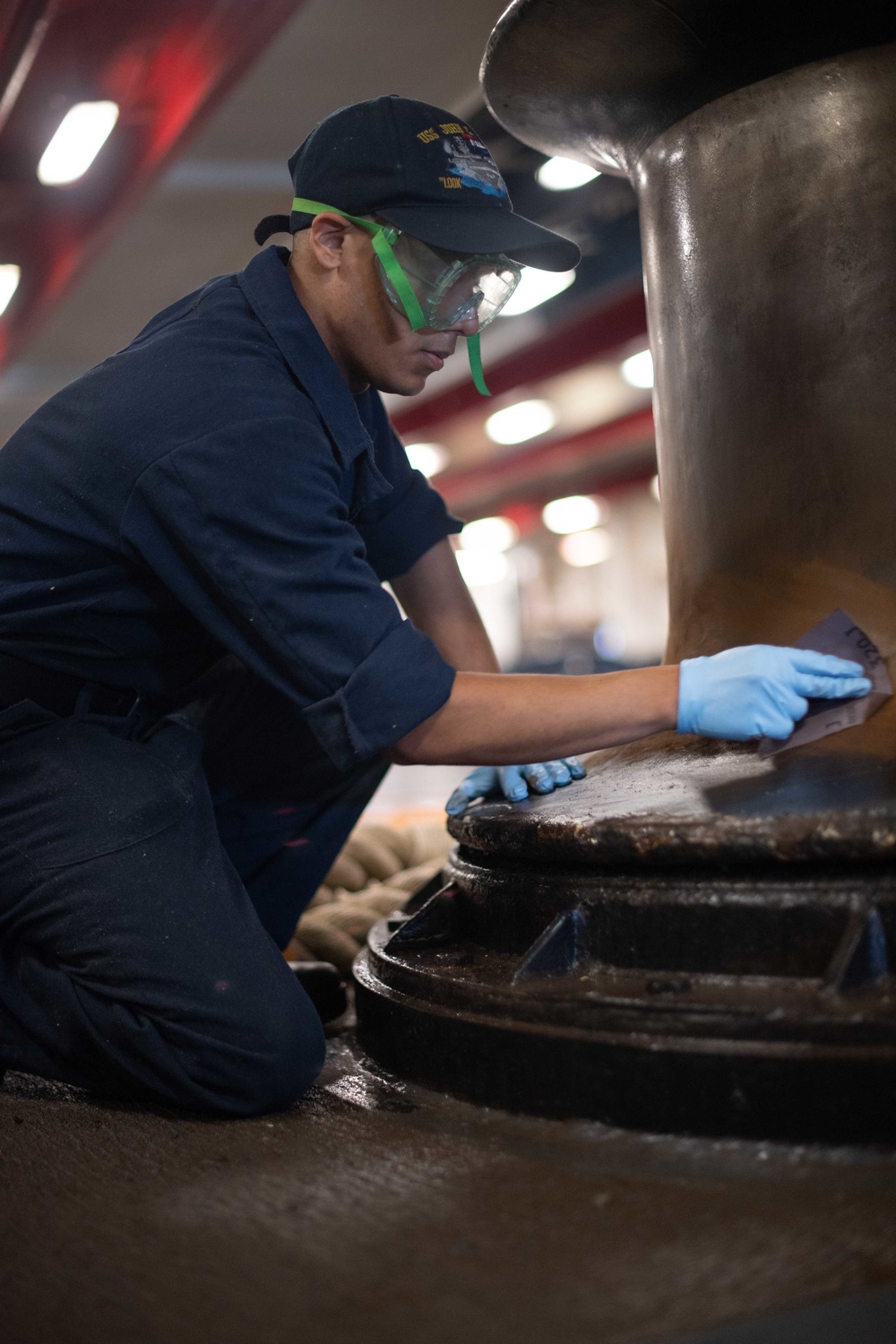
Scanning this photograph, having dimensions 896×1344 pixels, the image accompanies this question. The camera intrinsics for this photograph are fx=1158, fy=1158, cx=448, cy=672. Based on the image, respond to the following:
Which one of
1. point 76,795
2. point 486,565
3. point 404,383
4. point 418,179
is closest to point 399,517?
point 404,383

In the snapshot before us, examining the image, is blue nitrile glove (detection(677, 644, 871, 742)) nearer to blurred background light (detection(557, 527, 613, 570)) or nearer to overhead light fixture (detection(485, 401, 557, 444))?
overhead light fixture (detection(485, 401, 557, 444))

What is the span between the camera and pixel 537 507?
13492 millimetres

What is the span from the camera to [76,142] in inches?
153

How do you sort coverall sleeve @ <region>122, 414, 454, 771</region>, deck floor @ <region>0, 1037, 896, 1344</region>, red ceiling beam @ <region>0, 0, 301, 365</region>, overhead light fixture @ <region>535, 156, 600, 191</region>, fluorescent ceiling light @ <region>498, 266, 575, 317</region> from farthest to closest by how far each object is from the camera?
fluorescent ceiling light @ <region>498, 266, 575, 317</region>
overhead light fixture @ <region>535, 156, 600, 191</region>
red ceiling beam @ <region>0, 0, 301, 365</region>
coverall sleeve @ <region>122, 414, 454, 771</region>
deck floor @ <region>0, 1037, 896, 1344</region>

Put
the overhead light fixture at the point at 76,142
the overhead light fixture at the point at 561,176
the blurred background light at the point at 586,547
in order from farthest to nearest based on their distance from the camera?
1. the blurred background light at the point at 586,547
2. the overhead light fixture at the point at 561,176
3. the overhead light fixture at the point at 76,142

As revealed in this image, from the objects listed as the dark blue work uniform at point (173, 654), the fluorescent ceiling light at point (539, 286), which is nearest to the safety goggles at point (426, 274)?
the dark blue work uniform at point (173, 654)

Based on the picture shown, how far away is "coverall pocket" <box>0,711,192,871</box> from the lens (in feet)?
4.52

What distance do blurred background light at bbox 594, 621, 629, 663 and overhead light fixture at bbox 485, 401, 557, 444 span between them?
97.3 inches

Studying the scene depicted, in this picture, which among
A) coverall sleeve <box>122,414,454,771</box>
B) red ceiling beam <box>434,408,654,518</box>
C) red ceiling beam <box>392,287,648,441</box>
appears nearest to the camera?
coverall sleeve <box>122,414,454,771</box>

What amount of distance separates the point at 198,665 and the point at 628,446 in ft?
33.5

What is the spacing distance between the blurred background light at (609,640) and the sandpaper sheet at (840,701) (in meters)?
10.2

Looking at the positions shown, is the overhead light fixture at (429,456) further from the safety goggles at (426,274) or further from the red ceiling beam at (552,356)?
the safety goggles at (426,274)

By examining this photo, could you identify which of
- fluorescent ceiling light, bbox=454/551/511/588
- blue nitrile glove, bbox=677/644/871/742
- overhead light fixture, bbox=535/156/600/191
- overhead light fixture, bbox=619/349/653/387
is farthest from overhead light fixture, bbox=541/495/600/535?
blue nitrile glove, bbox=677/644/871/742

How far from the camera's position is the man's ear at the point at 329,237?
144 cm
